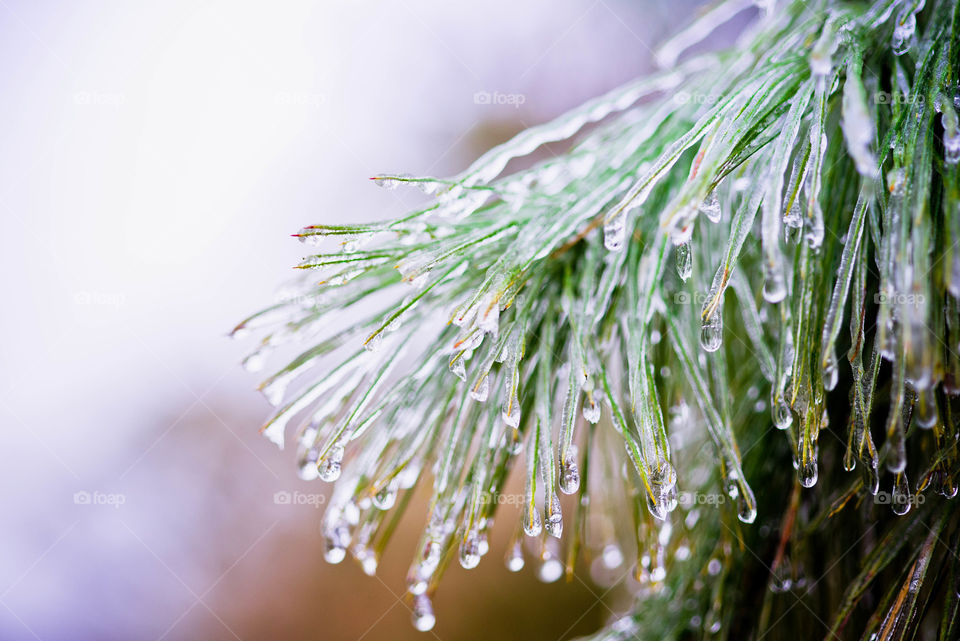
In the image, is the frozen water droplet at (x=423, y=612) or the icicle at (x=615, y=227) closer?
the icicle at (x=615, y=227)

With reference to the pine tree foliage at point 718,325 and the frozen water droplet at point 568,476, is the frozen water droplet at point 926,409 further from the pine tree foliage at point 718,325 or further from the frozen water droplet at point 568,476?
the frozen water droplet at point 568,476

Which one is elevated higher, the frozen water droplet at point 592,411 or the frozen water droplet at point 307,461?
the frozen water droplet at point 307,461

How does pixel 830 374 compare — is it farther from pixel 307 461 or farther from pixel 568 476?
pixel 307 461

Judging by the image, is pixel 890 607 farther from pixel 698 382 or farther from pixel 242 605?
pixel 242 605

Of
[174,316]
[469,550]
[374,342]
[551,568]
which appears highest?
[174,316]

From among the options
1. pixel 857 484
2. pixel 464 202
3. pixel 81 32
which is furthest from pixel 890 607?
pixel 81 32

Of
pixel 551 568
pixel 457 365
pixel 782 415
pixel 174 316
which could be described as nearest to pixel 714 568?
pixel 551 568

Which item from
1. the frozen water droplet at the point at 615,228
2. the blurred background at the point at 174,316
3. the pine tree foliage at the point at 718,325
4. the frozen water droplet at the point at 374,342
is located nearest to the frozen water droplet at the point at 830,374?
the pine tree foliage at the point at 718,325
